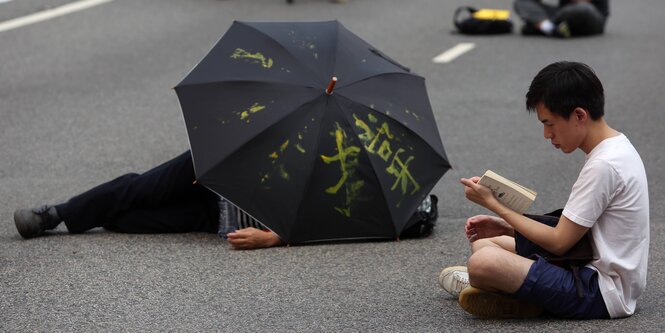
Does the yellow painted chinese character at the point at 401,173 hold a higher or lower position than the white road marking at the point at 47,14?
higher

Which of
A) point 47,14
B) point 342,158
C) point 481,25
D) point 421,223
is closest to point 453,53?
point 481,25

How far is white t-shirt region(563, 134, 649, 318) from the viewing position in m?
4.63

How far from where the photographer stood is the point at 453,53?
13.4 m

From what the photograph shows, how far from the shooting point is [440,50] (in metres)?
13.6

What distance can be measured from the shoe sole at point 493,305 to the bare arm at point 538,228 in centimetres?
29

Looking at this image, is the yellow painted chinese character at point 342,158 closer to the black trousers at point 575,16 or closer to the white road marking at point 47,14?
the white road marking at point 47,14

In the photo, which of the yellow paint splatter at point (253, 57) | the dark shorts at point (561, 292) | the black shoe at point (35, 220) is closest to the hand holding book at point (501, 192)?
the dark shorts at point (561, 292)

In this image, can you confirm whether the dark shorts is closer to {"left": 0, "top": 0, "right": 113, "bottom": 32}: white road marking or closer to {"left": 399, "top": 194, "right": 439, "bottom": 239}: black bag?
{"left": 399, "top": 194, "right": 439, "bottom": 239}: black bag

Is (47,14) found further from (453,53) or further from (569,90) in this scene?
(569,90)

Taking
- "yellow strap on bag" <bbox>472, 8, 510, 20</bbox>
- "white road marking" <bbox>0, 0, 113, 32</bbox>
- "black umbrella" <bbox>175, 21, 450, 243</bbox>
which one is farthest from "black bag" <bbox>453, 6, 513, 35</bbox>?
"black umbrella" <bbox>175, 21, 450, 243</bbox>

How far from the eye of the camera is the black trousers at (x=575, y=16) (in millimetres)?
14492

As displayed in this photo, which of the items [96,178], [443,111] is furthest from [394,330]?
[443,111]

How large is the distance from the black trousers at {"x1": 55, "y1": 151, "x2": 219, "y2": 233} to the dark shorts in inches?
86.8

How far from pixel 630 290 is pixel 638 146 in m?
4.63
